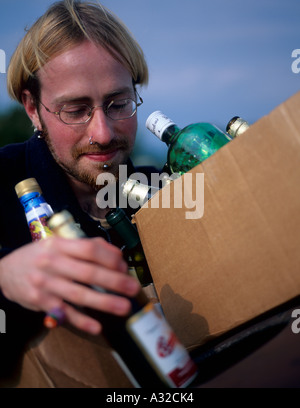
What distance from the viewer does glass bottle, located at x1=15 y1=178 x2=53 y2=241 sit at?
2.70 feet

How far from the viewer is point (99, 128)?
3.89 feet

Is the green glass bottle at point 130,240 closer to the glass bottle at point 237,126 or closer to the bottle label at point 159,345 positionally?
the bottle label at point 159,345

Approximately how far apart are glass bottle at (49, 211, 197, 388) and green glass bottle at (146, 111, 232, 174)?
605mm

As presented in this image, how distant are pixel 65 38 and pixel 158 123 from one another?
49cm

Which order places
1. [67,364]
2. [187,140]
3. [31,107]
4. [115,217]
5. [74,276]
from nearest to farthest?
[74,276], [67,364], [115,217], [187,140], [31,107]

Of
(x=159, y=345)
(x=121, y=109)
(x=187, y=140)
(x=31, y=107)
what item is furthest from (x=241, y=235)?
(x=31, y=107)

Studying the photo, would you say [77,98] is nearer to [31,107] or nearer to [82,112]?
[82,112]

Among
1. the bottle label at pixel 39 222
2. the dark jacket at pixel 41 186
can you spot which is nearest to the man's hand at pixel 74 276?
the bottle label at pixel 39 222

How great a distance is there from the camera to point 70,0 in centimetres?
149

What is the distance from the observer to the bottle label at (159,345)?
614 millimetres

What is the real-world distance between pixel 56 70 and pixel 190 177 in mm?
776

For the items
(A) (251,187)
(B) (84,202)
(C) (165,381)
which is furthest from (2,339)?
(B) (84,202)

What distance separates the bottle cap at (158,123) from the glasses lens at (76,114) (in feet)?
0.75

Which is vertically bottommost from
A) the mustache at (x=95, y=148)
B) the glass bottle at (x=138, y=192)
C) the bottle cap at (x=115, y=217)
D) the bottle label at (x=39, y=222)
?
the bottle cap at (x=115, y=217)
